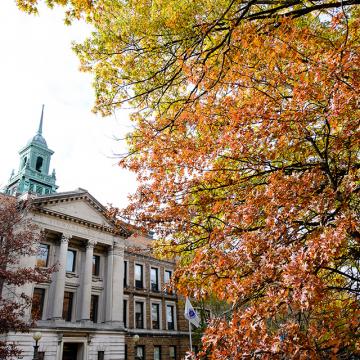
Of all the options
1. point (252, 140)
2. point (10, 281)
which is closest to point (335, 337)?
point (252, 140)

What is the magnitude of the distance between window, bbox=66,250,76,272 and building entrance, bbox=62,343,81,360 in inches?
228

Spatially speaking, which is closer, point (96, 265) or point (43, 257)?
point (43, 257)

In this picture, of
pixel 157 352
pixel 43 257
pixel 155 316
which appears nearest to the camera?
pixel 43 257

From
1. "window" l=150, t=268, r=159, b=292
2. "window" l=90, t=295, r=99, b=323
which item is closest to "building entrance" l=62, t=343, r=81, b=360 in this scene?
"window" l=90, t=295, r=99, b=323

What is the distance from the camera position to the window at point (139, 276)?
3531cm

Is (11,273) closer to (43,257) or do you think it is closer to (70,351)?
(43,257)

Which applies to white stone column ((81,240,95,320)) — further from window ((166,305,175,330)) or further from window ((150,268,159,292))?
window ((166,305,175,330))

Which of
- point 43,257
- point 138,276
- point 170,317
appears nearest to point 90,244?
point 43,257

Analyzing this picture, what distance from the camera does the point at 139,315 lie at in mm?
34000

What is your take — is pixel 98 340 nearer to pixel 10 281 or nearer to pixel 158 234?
pixel 10 281

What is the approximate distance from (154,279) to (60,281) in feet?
39.6

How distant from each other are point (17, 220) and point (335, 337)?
64.0 feet

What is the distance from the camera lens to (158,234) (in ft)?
24.7

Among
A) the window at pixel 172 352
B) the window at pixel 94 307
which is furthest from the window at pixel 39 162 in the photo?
the window at pixel 172 352
